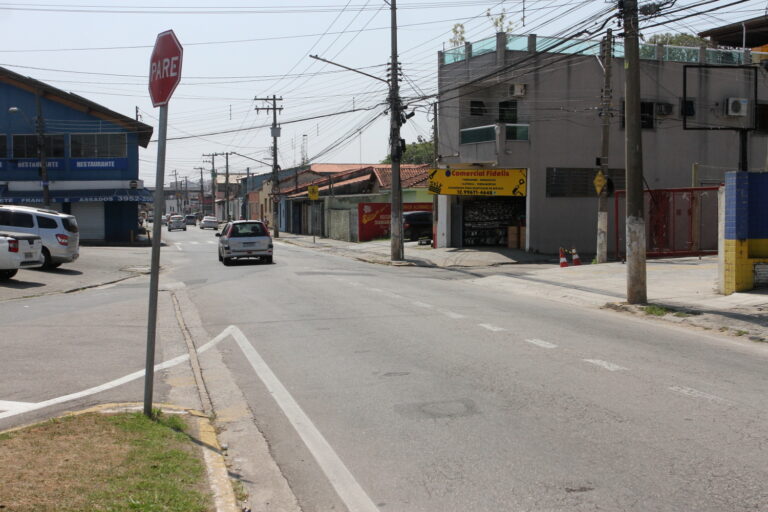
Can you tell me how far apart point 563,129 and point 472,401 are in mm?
26700

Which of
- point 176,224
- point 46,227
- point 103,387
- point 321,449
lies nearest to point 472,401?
point 321,449

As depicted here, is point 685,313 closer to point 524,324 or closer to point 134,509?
point 524,324

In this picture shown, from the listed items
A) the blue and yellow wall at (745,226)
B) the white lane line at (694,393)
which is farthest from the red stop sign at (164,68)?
the blue and yellow wall at (745,226)

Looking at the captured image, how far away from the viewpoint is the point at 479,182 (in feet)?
108

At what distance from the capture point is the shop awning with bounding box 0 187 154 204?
46.3 m

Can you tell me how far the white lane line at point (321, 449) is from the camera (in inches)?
200

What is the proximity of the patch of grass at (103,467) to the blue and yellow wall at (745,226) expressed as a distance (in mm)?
12714

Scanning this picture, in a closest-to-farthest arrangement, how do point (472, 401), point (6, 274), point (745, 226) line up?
1. point (472, 401)
2. point (745, 226)
3. point (6, 274)

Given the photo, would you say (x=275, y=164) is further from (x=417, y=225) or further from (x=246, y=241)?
(x=246, y=241)

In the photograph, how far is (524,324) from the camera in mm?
12781

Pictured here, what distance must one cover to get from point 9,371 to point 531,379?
19.5 ft

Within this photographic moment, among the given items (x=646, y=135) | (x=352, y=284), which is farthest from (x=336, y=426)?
(x=646, y=135)

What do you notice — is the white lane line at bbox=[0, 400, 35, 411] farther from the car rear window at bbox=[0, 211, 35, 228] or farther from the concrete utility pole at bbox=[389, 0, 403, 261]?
the concrete utility pole at bbox=[389, 0, 403, 261]

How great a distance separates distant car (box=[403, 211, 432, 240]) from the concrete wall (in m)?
9.97
